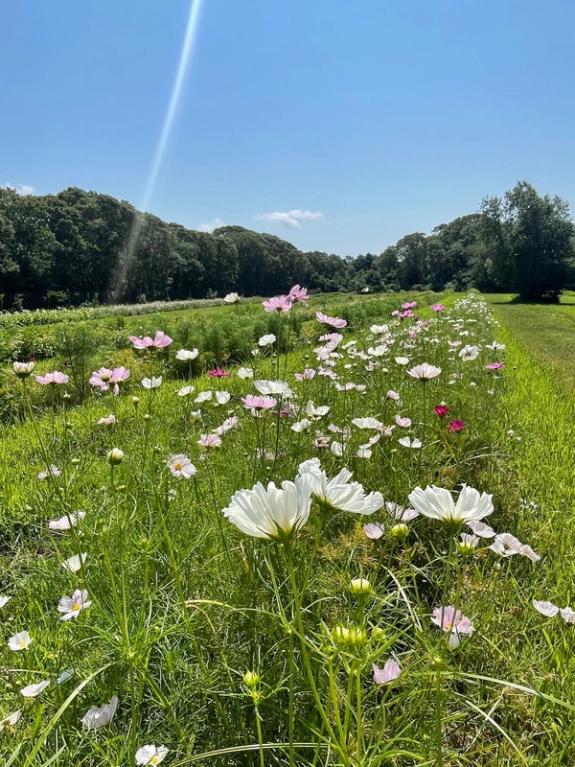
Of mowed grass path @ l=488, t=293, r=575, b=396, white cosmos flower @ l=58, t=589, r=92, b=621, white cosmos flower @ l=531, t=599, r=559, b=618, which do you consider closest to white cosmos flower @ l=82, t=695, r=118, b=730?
white cosmos flower @ l=58, t=589, r=92, b=621

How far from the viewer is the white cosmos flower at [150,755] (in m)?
0.73

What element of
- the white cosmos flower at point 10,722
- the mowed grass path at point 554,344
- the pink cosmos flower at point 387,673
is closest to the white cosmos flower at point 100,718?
the white cosmos flower at point 10,722

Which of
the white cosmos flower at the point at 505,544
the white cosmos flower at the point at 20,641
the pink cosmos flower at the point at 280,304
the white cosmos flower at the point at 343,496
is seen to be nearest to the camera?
the white cosmos flower at the point at 343,496

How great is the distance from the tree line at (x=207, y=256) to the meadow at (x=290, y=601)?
1111 inches

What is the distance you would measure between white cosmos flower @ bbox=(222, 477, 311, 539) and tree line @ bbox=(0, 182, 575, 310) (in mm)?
29407

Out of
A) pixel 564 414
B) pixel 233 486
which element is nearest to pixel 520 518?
pixel 233 486

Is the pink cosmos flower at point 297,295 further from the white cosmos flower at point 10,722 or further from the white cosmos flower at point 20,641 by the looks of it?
the white cosmos flower at point 10,722

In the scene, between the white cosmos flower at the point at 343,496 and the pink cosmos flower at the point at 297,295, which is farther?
the pink cosmos flower at the point at 297,295

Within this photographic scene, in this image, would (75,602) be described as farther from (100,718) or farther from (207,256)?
(207,256)

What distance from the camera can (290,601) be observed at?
1015 mm

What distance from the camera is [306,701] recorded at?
0.91 metres

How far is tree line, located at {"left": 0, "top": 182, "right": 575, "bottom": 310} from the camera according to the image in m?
26.4

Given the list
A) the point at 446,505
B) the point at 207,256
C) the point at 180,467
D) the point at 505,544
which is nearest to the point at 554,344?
the point at 505,544

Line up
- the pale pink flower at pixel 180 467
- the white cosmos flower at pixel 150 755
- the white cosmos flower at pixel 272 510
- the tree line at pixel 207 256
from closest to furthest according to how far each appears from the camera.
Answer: the white cosmos flower at pixel 272 510 → the white cosmos flower at pixel 150 755 → the pale pink flower at pixel 180 467 → the tree line at pixel 207 256
